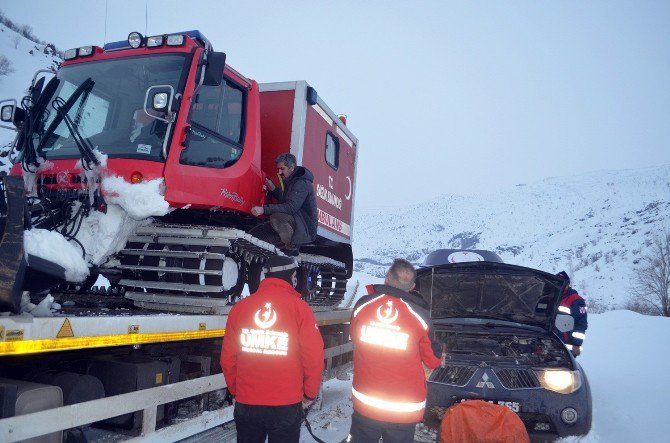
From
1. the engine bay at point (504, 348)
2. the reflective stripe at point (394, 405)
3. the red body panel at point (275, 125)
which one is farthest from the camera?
the red body panel at point (275, 125)

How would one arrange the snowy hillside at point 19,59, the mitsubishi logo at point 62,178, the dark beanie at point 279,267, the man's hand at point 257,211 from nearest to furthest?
the dark beanie at point 279,267, the mitsubishi logo at point 62,178, the man's hand at point 257,211, the snowy hillside at point 19,59

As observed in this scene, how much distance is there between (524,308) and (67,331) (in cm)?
495

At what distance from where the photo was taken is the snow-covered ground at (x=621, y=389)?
19.8 ft

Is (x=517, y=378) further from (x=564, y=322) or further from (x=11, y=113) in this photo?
(x=11, y=113)

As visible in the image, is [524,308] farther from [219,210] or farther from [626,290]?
[626,290]

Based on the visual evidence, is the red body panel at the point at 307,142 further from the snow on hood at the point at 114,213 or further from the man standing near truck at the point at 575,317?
the man standing near truck at the point at 575,317

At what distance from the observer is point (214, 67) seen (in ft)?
16.0

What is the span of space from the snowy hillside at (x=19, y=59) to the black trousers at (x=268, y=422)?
142 ft

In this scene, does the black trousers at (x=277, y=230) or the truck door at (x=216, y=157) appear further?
the black trousers at (x=277, y=230)

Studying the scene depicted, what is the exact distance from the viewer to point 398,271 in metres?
4.06

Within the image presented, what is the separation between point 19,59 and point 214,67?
53.7 metres

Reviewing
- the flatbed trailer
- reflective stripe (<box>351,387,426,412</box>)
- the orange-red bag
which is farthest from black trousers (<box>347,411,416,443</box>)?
the flatbed trailer

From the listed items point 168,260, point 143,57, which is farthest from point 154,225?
point 143,57

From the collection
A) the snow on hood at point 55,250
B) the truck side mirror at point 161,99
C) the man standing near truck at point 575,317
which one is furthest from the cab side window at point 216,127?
the man standing near truck at point 575,317
